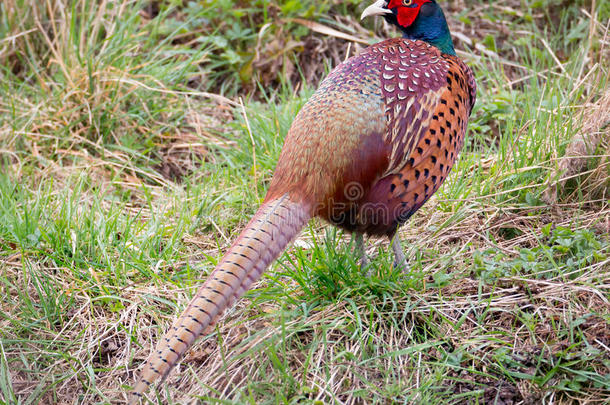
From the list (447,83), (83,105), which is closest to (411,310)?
(447,83)

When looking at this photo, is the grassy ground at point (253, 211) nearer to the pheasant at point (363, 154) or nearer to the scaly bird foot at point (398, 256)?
the scaly bird foot at point (398, 256)

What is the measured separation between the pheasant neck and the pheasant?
0.93 ft

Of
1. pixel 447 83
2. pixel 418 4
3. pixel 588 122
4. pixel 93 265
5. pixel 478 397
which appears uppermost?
pixel 418 4

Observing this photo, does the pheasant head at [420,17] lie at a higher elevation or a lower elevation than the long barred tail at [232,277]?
higher

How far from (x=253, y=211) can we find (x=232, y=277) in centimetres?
132

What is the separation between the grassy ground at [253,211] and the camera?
254 centimetres

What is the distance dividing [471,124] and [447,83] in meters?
1.22

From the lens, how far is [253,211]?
3611mm

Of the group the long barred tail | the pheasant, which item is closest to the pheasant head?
the pheasant

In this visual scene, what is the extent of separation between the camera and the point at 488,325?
→ 266cm

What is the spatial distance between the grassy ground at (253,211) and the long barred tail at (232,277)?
0.88 ft

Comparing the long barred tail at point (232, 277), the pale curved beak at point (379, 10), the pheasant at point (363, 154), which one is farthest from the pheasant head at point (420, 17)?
the long barred tail at point (232, 277)

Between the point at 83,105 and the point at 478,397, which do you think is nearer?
the point at 478,397

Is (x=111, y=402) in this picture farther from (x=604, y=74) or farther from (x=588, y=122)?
Answer: (x=604, y=74)
